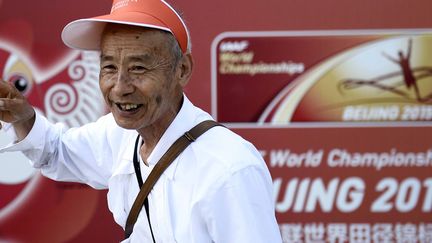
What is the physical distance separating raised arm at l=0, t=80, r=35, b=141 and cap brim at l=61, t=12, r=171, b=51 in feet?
0.66

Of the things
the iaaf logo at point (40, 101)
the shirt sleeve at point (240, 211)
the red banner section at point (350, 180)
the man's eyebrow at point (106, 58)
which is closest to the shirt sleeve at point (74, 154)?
the man's eyebrow at point (106, 58)

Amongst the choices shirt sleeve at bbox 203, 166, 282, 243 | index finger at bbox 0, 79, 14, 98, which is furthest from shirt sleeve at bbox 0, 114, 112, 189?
shirt sleeve at bbox 203, 166, 282, 243

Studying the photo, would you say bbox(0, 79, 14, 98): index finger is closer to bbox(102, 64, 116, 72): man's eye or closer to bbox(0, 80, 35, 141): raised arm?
bbox(0, 80, 35, 141): raised arm

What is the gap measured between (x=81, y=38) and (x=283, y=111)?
148 cm

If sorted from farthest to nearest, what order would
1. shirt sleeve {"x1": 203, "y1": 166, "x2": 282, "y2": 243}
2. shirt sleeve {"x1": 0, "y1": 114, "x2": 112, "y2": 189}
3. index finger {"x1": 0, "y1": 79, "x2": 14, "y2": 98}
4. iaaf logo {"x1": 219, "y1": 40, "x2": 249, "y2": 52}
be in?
iaaf logo {"x1": 219, "y1": 40, "x2": 249, "y2": 52}, shirt sleeve {"x1": 0, "y1": 114, "x2": 112, "y2": 189}, index finger {"x1": 0, "y1": 79, "x2": 14, "y2": 98}, shirt sleeve {"x1": 203, "y1": 166, "x2": 282, "y2": 243}

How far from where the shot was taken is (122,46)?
1.67 m

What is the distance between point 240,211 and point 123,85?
389 millimetres

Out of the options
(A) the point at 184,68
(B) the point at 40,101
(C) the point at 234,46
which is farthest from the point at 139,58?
(B) the point at 40,101

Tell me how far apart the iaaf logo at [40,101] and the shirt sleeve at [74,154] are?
1.04 metres

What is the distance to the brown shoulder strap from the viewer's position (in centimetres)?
174

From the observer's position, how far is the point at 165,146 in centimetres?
177

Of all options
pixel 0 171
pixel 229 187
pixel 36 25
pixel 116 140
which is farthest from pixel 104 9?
pixel 229 187

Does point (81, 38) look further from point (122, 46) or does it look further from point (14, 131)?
point (14, 131)

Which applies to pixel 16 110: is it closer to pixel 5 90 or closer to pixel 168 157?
pixel 5 90
